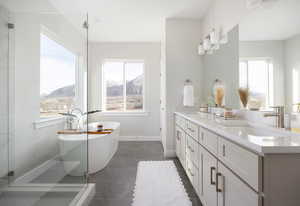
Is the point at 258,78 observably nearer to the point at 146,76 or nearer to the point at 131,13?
the point at 131,13

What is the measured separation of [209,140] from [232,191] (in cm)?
42

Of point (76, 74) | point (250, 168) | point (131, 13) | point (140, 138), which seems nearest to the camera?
point (250, 168)

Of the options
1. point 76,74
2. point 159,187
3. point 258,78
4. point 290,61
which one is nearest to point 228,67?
point 258,78

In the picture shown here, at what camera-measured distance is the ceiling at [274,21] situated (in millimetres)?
1115

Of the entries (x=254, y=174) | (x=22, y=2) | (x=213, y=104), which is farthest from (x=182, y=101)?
(x=22, y=2)

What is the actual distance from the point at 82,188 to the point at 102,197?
23cm

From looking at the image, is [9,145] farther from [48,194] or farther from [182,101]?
[182,101]

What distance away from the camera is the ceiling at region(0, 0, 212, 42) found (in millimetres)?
2527

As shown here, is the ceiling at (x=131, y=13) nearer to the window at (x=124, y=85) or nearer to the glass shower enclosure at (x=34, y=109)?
the glass shower enclosure at (x=34, y=109)

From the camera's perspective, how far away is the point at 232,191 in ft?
3.11

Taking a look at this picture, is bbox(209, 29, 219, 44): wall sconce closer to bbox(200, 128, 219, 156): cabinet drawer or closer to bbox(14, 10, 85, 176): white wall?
bbox(200, 128, 219, 156): cabinet drawer

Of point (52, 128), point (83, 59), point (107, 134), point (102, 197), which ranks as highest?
point (83, 59)

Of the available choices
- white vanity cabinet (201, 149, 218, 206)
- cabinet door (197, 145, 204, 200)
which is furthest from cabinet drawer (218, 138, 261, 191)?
cabinet door (197, 145, 204, 200)

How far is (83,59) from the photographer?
81.7 inches
